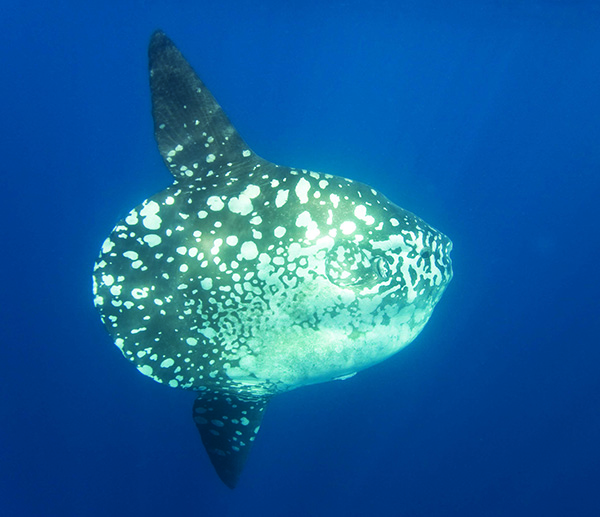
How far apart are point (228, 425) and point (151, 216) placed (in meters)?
1.96

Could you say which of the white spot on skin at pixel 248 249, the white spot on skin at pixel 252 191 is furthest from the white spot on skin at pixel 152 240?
the white spot on skin at pixel 252 191

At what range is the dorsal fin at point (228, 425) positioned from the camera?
13.3ft

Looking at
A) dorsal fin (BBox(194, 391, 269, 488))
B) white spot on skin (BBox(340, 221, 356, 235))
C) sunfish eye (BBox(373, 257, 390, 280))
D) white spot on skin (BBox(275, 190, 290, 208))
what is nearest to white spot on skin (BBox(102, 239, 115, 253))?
white spot on skin (BBox(275, 190, 290, 208))

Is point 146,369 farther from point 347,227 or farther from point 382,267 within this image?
point 382,267

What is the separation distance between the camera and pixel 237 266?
363cm

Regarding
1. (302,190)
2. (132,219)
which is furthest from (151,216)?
(302,190)

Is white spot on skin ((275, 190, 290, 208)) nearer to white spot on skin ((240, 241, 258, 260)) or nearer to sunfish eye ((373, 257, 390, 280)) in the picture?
white spot on skin ((240, 241, 258, 260))

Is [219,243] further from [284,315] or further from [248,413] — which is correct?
[248,413]

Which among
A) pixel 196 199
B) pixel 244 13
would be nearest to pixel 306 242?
pixel 196 199

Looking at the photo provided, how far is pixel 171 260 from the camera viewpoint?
364 cm

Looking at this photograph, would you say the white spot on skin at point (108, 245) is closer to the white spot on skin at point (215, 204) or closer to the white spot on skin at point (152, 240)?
the white spot on skin at point (152, 240)

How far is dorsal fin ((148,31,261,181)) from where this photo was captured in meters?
3.62

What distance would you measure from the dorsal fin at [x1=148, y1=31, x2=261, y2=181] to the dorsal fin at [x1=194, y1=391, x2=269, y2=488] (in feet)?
6.47

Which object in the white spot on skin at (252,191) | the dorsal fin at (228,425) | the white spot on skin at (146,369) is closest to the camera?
the white spot on skin at (252,191)
